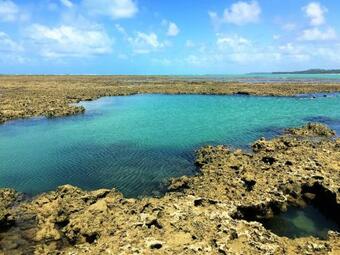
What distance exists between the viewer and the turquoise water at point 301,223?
19.3m

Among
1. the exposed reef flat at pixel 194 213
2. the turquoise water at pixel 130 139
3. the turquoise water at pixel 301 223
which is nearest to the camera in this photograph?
the exposed reef flat at pixel 194 213

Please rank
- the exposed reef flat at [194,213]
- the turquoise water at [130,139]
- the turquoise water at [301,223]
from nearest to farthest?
1. the exposed reef flat at [194,213]
2. the turquoise water at [301,223]
3. the turquoise water at [130,139]

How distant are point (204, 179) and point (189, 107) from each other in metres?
44.4

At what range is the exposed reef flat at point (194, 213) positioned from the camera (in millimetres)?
16062

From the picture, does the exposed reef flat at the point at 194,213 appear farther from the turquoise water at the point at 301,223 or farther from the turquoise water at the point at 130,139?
the turquoise water at the point at 130,139

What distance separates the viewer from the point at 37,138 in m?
42.2

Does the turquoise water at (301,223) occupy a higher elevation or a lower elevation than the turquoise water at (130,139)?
A: lower

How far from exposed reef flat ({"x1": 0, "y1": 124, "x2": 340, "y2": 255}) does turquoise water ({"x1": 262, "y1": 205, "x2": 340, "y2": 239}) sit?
55cm

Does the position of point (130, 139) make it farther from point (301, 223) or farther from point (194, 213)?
point (301, 223)

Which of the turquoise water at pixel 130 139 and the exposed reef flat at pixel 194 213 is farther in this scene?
the turquoise water at pixel 130 139

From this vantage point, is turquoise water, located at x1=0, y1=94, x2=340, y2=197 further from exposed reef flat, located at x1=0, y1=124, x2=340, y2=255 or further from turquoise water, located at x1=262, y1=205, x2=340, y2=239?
turquoise water, located at x1=262, y1=205, x2=340, y2=239

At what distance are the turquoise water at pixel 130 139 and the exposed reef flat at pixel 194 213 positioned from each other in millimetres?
3194

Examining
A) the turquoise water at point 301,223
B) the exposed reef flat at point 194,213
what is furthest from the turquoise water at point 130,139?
the turquoise water at point 301,223

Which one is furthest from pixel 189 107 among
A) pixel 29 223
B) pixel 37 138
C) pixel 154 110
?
pixel 29 223
